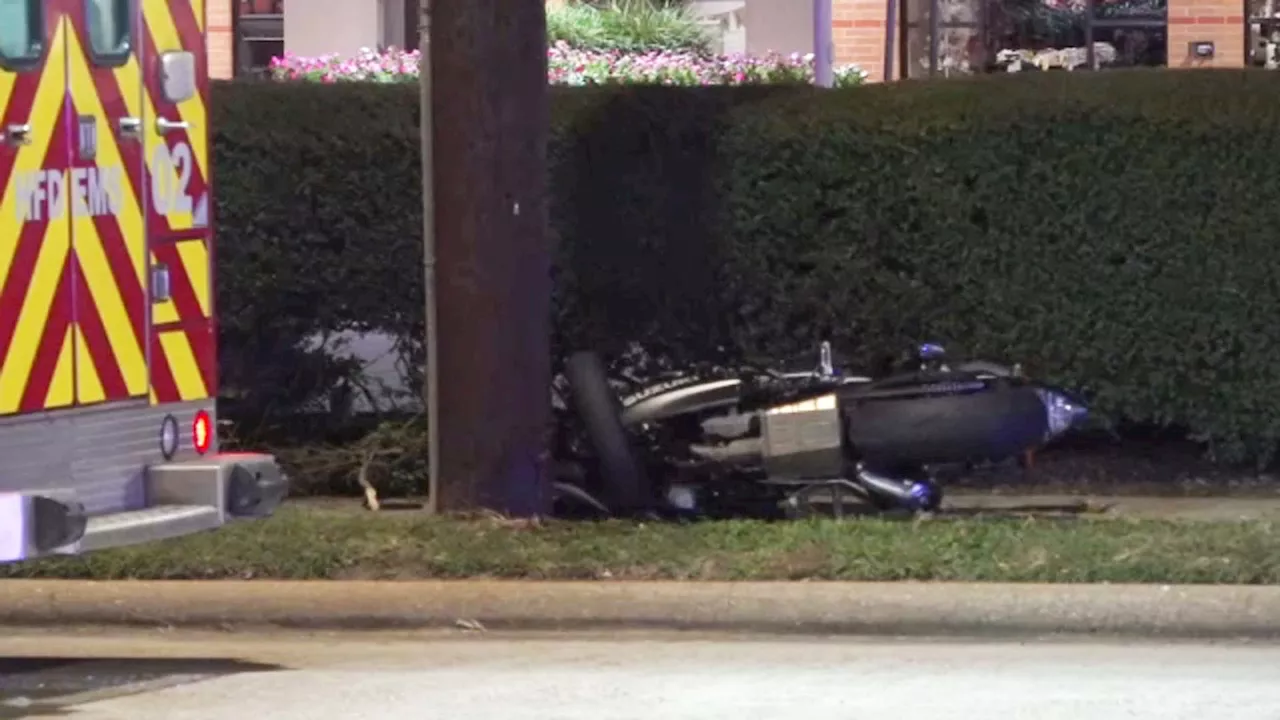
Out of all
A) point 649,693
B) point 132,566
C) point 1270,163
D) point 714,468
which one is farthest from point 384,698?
point 1270,163

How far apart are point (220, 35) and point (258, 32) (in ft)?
1.76

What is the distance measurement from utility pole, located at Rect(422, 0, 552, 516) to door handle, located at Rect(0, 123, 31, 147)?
2.78 metres

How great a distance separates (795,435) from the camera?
9.78 metres

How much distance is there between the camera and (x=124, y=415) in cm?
770

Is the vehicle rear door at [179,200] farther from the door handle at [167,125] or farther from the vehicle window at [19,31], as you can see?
the vehicle window at [19,31]

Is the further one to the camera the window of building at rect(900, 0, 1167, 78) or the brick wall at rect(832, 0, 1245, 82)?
the window of building at rect(900, 0, 1167, 78)

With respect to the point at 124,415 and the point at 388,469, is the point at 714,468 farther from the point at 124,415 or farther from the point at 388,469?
the point at 124,415

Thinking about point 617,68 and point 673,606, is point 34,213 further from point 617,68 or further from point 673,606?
point 617,68

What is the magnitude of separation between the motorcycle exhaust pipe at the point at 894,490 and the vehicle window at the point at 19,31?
4.01 metres

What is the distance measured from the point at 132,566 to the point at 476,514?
1.42 m

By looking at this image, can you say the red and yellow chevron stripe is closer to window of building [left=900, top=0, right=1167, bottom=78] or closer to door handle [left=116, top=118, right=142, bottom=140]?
door handle [left=116, top=118, right=142, bottom=140]

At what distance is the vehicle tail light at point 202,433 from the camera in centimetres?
805

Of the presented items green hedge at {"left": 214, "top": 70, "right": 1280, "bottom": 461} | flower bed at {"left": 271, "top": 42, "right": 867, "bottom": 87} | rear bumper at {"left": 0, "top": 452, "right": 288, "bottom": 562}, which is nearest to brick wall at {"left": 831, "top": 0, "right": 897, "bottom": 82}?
flower bed at {"left": 271, "top": 42, "right": 867, "bottom": 87}

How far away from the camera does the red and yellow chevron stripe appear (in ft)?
23.8
